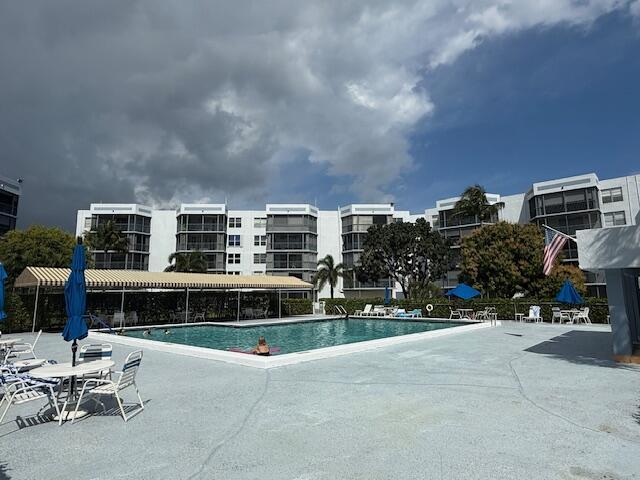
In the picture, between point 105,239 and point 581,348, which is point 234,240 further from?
point 581,348

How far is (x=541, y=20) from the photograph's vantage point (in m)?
14.9

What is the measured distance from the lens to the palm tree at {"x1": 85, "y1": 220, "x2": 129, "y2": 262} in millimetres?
48763

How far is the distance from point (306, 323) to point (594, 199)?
36.4 m

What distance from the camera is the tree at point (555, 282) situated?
3194 cm

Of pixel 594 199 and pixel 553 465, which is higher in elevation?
pixel 594 199

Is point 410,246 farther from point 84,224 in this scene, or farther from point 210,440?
point 84,224

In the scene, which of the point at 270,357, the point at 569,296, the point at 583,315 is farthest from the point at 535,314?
the point at 270,357

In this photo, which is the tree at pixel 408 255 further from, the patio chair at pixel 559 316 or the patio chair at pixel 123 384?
the patio chair at pixel 123 384

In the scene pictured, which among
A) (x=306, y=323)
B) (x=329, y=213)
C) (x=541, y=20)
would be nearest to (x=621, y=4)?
(x=541, y=20)

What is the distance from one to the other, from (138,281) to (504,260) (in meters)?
26.7

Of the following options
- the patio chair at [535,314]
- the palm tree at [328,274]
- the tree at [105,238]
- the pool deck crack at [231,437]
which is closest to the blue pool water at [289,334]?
the patio chair at [535,314]

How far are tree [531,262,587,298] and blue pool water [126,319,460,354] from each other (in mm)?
12641

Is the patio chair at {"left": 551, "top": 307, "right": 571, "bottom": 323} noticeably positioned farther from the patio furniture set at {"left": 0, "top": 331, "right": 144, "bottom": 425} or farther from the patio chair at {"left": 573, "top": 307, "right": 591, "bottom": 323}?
the patio furniture set at {"left": 0, "top": 331, "right": 144, "bottom": 425}

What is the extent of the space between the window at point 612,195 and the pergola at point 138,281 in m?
37.0
